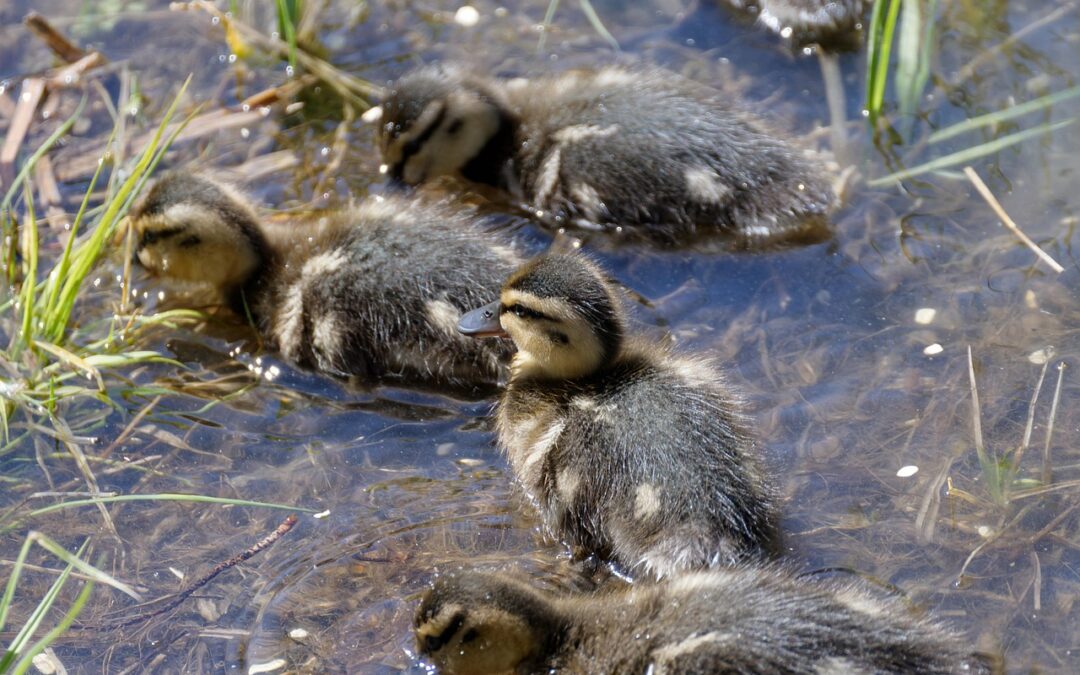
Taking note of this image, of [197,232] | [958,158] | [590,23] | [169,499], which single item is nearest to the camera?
[169,499]

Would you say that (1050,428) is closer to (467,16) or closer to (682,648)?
(682,648)

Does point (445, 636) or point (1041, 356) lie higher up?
point (445, 636)

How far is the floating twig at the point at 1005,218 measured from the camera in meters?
3.83

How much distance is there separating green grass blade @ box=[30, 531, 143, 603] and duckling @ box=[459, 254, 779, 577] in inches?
37.3

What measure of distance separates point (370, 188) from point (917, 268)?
1803 mm

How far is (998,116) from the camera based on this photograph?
4.33 metres

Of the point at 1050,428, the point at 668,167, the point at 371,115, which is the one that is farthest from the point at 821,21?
the point at 1050,428

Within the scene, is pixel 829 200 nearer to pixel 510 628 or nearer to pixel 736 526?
pixel 736 526

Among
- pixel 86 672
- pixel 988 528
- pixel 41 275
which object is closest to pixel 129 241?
pixel 41 275

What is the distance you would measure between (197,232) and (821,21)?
2.36 metres

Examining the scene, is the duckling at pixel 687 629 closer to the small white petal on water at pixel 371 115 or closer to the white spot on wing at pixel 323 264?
the white spot on wing at pixel 323 264

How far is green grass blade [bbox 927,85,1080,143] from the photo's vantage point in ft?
14.2

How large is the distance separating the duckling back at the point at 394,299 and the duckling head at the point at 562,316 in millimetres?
303

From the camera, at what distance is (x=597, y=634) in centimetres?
272
